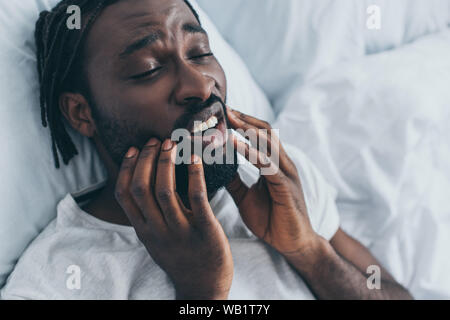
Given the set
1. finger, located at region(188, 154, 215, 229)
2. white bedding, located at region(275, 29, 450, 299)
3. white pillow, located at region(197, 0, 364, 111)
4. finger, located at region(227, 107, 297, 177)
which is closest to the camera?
finger, located at region(188, 154, 215, 229)

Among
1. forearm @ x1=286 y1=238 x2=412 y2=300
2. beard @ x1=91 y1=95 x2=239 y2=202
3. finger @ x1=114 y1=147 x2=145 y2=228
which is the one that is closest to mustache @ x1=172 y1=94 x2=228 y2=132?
beard @ x1=91 y1=95 x2=239 y2=202

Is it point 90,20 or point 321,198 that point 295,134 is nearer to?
point 321,198

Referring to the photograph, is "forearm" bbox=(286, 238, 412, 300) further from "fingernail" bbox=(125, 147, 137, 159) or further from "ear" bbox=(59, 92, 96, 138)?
"ear" bbox=(59, 92, 96, 138)

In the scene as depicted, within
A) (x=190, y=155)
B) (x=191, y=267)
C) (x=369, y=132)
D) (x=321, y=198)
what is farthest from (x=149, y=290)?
(x=369, y=132)

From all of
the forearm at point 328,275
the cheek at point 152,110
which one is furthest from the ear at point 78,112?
the forearm at point 328,275

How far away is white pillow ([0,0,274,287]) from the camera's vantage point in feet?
2.51

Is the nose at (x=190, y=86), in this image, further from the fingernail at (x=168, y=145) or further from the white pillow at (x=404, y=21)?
the white pillow at (x=404, y=21)

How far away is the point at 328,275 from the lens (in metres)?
0.82

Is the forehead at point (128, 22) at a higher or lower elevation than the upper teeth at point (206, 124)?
higher

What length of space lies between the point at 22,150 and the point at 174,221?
1.21ft

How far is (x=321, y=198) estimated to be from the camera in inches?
35.4

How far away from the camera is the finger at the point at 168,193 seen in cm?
62

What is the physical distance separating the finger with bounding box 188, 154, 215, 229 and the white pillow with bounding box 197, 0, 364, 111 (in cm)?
66

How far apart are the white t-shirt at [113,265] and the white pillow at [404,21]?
672 millimetres
